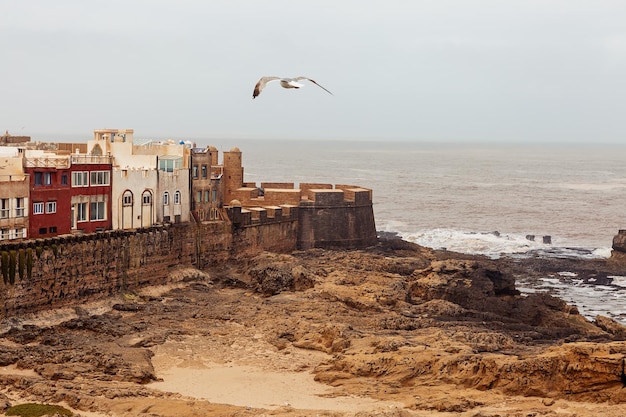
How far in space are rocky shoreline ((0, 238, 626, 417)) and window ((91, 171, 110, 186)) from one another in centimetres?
454

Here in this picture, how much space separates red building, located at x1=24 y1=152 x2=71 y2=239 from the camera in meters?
36.3

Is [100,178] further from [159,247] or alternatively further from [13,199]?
[13,199]

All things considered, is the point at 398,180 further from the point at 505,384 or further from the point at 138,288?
the point at 505,384

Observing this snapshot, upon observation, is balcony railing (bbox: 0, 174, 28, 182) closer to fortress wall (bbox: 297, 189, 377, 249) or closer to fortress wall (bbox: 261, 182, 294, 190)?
fortress wall (bbox: 297, 189, 377, 249)

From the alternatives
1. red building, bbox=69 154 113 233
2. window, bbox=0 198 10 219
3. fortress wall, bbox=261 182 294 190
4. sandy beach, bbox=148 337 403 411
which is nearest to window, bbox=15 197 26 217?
window, bbox=0 198 10 219

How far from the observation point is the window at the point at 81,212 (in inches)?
1511

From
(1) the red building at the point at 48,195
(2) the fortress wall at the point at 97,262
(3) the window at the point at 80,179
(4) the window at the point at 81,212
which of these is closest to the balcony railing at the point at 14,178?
(1) the red building at the point at 48,195

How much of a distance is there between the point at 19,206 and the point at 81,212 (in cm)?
322

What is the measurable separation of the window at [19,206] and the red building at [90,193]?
7.87ft

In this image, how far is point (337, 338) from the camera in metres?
32.1

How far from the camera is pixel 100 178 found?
129 ft

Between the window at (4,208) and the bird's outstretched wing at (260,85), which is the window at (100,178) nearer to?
the window at (4,208)

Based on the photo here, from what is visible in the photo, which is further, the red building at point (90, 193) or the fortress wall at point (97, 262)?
the red building at point (90, 193)

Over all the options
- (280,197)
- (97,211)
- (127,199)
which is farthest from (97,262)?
(280,197)
